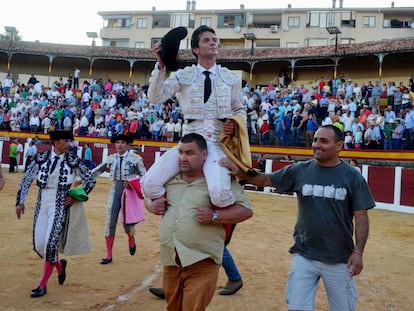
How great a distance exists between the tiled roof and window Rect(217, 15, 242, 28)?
10708 mm

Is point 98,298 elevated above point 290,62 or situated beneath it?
situated beneath

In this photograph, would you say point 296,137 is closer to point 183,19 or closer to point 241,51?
point 241,51

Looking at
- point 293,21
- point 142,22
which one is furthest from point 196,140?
point 142,22

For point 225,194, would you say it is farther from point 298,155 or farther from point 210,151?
point 298,155

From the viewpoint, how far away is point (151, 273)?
5285 mm

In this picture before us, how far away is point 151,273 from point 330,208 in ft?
9.19

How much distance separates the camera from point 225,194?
270 centimetres

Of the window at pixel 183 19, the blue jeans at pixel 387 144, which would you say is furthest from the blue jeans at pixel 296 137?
the window at pixel 183 19

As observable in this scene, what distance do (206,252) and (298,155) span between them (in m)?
14.1

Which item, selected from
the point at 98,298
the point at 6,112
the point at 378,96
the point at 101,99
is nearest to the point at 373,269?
Result: the point at 98,298

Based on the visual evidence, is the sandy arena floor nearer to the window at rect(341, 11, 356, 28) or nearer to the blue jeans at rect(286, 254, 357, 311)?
the blue jeans at rect(286, 254, 357, 311)

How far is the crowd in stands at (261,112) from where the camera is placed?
1461cm

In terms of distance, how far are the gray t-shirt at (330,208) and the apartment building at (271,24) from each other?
32.9m

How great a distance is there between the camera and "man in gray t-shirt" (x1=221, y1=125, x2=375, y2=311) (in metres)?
2.92
